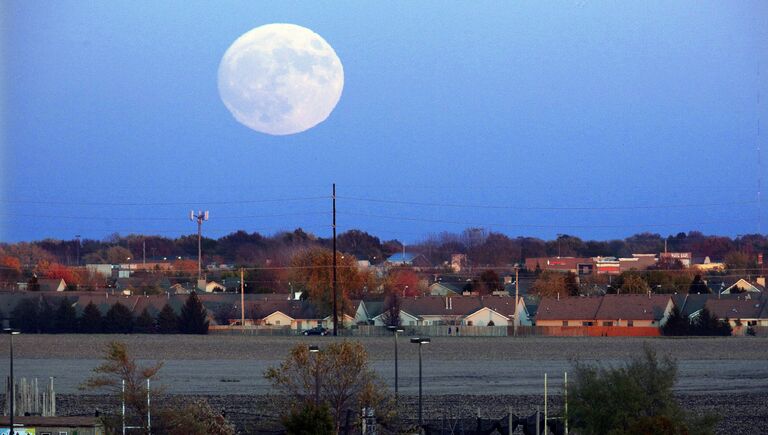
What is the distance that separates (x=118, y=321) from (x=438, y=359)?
70.1 feet

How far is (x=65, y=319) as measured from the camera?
59156mm

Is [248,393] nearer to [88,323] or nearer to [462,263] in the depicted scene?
[88,323]

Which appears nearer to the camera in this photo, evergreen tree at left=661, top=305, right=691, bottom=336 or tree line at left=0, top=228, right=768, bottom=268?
evergreen tree at left=661, top=305, right=691, bottom=336

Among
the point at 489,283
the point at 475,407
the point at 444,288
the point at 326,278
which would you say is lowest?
the point at 475,407

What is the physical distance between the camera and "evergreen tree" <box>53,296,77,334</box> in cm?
5872

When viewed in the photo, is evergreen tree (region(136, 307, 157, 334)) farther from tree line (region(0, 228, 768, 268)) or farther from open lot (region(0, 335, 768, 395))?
tree line (region(0, 228, 768, 268))

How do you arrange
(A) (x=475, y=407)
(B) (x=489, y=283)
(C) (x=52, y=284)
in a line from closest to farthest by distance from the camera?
(A) (x=475, y=407) < (C) (x=52, y=284) < (B) (x=489, y=283)

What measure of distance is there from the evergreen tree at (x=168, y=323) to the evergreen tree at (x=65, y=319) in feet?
14.6

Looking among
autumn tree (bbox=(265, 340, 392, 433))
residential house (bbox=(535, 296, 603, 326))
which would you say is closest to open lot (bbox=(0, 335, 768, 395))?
residential house (bbox=(535, 296, 603, 326))

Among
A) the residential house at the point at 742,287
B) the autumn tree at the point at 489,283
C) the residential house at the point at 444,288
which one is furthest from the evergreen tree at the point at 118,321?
the residential house at the point at 742,287

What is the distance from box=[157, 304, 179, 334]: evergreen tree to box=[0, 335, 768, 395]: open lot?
441 cm

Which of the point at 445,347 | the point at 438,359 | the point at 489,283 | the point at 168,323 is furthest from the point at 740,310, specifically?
the point at 168,323

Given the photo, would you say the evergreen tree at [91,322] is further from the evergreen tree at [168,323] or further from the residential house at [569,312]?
the residential house at [569,312]

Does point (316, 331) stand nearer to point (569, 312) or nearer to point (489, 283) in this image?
point (569, 312)
